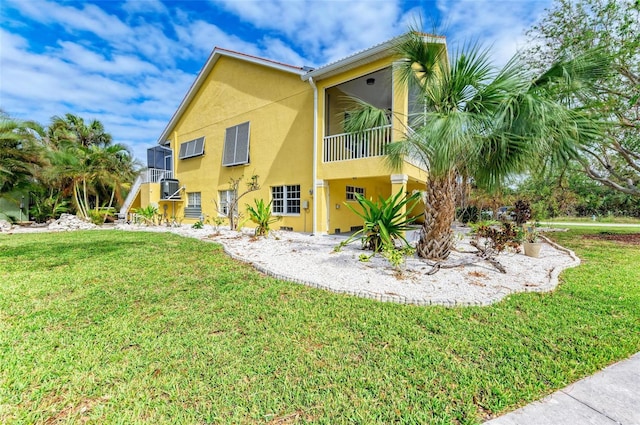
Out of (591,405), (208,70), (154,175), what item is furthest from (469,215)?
(154,175)

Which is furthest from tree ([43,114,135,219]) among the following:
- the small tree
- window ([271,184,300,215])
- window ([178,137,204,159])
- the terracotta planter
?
the terracotta planter

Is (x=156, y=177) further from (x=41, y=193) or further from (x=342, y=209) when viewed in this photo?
(x=342, y=209)

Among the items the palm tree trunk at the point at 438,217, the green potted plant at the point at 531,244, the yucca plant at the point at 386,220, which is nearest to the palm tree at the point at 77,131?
the yucca plant at the point at 386,220

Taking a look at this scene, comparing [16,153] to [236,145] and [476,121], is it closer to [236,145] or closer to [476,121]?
[236,145]

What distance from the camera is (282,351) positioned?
2.96 meters

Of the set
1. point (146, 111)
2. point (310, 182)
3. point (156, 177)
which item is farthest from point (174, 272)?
point (146, 111)

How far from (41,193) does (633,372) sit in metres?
27.8

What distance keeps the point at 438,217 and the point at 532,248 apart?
3.46 m

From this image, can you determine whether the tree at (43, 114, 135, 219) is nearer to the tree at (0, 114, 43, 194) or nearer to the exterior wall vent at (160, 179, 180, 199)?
the tree at (0, 114, 43, 194)

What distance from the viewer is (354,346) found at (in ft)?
10.0

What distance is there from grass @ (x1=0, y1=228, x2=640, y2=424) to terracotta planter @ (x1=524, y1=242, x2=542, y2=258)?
2.20 metres

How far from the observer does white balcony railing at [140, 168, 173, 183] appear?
18891mm

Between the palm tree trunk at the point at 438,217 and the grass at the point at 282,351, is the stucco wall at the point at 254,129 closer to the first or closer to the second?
the palm tree trunk at the point at 438,217

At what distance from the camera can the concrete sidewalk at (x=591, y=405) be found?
2039 mm
